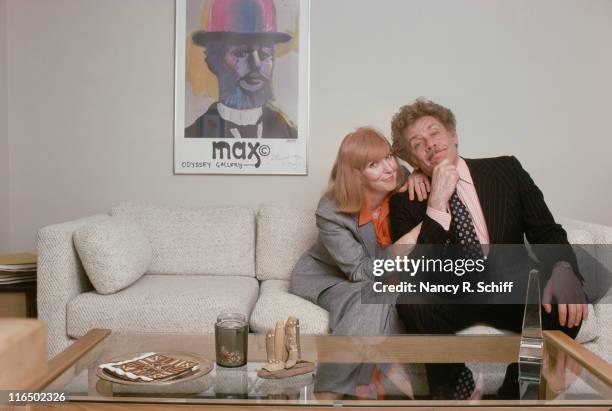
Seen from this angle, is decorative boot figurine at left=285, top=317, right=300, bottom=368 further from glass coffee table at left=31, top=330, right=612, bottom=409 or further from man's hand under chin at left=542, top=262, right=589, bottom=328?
man's hand under chin at left=542, top=262, right=589, bottom=328

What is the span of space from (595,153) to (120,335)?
8.56ft

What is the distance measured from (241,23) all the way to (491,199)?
1.63 m

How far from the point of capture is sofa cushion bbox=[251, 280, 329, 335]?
2100 mm

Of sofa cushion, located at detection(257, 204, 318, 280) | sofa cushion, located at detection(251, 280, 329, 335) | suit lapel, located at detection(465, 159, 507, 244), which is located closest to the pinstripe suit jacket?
suit lapel, located at detection(465, 159, 507, 244)

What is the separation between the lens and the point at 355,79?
3.03m

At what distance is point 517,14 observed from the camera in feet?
9.87

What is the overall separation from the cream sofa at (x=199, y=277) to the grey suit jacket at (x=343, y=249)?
96mm

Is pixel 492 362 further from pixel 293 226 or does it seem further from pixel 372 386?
pixel 293 226

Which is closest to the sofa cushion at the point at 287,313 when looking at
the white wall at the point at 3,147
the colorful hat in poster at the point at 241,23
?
the colorful hat in poster at the point at 241,23

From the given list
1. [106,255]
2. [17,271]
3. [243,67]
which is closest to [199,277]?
[106,255]

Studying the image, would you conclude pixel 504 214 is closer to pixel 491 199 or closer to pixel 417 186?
pixel 491 199

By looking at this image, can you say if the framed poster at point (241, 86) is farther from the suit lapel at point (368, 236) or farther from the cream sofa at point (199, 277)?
the suit lapel at point (368, 236)

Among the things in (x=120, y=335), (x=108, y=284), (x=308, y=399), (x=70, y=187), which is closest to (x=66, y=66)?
(x=70, y=187)

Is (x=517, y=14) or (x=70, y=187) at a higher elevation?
(x=517, y=14)
